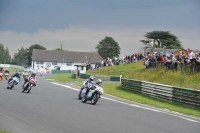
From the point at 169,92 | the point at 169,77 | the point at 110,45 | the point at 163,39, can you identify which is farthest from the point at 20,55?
the point at 110,45

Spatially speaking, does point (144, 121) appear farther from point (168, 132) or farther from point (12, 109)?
point (12, 109)

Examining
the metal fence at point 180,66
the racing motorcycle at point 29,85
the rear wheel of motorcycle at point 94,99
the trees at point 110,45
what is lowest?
the rear wheel of motorcycle at point 94,99

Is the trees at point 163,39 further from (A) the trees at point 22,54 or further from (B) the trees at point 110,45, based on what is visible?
(A) the trees at point 22,54

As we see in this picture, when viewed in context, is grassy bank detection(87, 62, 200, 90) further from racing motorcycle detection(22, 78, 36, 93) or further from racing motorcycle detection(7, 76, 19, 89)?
racing motorcycle detection(7, 76, 19, 89)

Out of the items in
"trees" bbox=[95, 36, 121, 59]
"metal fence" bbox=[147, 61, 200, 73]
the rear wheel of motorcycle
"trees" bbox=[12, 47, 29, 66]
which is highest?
"trees" bbox=[95, 36, 121, 59]

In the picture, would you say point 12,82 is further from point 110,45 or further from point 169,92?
point 110,45

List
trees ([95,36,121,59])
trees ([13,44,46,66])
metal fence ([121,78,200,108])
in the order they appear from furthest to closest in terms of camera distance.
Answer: trees ([95,36,121,59]) → metal fence ([121,78,200,108]) → trees ([13,44,46,66])

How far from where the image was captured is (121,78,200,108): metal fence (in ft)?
77.3

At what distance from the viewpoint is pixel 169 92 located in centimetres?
2655

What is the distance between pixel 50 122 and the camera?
13.0 m

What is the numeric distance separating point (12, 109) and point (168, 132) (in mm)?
5721

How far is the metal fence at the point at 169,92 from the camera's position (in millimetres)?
23562

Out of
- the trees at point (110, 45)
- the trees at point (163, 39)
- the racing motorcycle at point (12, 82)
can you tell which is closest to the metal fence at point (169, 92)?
the racing motorcycle at point (12, 82)

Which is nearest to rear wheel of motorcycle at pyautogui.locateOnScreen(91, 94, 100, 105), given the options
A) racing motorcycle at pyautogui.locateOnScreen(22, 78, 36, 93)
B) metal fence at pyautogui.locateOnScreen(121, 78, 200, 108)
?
metal fence at pyautogui.locateOnScreen(121, 78, 200, 108)
